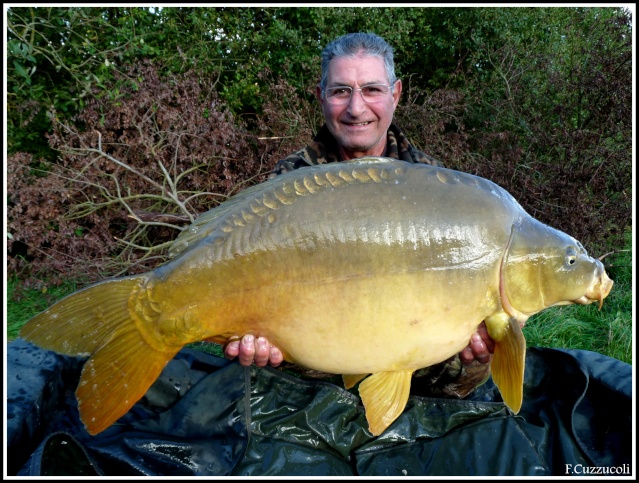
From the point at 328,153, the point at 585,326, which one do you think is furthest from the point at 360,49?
the point at 585,326

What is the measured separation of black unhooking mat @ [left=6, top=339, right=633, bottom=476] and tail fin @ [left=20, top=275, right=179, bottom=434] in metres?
0.39

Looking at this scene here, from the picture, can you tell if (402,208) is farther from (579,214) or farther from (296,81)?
(296,81)

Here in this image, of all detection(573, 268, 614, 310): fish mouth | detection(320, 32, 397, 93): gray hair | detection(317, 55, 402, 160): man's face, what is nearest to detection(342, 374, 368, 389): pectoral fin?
detection(573, 268, 614, 310): fish mouth

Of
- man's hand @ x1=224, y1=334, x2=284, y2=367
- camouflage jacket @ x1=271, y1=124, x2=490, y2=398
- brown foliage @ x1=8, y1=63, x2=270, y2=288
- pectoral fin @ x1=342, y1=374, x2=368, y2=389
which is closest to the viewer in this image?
man's hand @ x1=224, y1=334, x2=284, y2=367

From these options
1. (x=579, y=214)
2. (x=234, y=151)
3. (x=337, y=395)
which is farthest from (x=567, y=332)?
(x=234, y=151)

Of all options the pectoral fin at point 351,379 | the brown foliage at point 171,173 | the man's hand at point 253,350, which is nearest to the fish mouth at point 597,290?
the pectoral fin at point 351,379

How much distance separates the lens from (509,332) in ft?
3.94

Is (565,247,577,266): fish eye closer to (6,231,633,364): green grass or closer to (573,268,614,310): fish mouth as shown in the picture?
(573,268,614,310): fish mouth

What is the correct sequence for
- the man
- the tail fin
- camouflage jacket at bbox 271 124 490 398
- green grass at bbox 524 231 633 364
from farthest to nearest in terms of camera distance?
green grass at bbox 524 231 633 364, the man, camouflage jacket at bbox 271 124 490 398, the tail fin

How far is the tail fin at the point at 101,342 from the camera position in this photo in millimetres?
1149

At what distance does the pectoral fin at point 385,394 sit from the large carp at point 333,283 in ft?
0.18

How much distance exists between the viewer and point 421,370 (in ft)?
6.12

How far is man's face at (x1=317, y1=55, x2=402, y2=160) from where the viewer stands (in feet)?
6.14

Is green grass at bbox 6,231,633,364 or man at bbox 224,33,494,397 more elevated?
man at bbox 224,33,494,397
